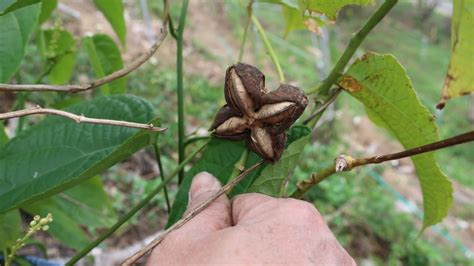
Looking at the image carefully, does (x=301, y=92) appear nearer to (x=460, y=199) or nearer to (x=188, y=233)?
(x=188, y=233)

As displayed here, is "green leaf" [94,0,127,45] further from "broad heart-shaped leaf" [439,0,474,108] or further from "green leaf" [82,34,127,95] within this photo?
"broad heart-shaped leaf" [439,0,474,108]

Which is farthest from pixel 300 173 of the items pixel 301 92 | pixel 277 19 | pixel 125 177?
pixel 277 19

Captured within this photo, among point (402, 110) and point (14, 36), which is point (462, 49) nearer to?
point (402, 110)

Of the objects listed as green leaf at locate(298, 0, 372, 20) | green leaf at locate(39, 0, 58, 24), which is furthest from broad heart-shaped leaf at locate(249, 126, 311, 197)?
green leaf at locate(39, 0, 58, 24)

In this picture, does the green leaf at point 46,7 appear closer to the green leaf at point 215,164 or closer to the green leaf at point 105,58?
the green leaf at point 105,58

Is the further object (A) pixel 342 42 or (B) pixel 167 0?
(A) pixel 342 42

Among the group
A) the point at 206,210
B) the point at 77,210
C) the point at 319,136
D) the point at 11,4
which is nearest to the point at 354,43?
the point at 206,210

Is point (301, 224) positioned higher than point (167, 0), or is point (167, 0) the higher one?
point (167, 0)
